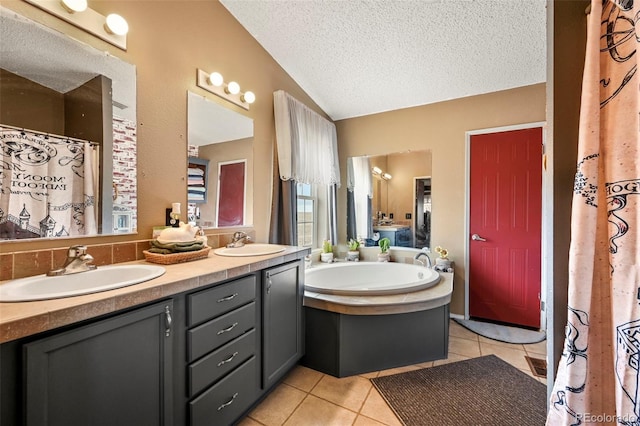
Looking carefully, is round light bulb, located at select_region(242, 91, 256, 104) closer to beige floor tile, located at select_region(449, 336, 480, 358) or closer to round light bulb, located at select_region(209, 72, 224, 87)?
round light bulb, located at select_region(209, 72, 224, 87)

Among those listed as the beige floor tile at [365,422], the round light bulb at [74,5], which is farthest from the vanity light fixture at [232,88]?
the beige floor tile at [365,422]

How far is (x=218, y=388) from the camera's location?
1299 mm

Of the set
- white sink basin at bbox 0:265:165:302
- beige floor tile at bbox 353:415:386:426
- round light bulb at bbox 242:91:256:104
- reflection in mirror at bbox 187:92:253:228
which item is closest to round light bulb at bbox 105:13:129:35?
reflection in mirror at bbox 187:92:253:228

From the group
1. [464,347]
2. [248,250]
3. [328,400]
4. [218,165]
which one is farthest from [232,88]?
[464,347]

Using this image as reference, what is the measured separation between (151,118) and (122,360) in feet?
4.27

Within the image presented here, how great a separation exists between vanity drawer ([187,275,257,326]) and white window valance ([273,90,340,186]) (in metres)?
1.29

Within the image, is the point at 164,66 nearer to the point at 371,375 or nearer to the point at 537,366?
the point at 371,375

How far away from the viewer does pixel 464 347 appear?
2363mm

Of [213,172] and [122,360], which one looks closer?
[122,360]

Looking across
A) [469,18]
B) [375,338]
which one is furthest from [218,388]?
[469,18]

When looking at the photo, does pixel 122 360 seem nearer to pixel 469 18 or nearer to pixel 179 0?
pixel 179 0

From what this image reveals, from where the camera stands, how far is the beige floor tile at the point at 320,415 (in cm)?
153

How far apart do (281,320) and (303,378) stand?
1.83 feet

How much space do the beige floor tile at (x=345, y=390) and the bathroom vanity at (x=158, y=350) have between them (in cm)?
32
